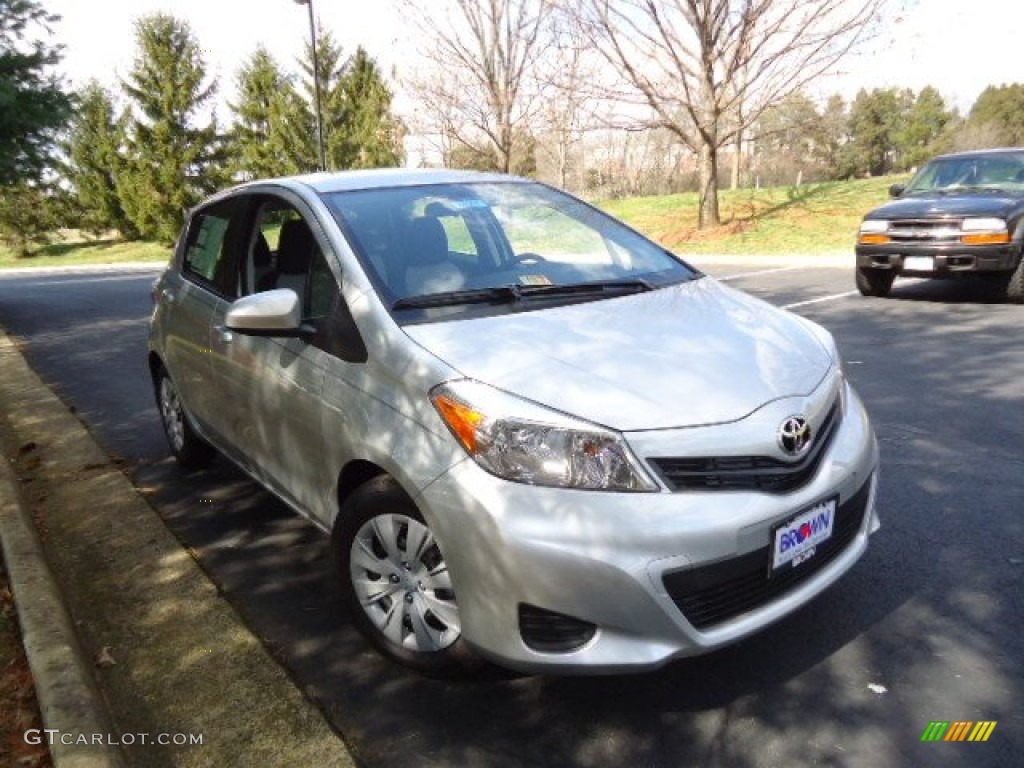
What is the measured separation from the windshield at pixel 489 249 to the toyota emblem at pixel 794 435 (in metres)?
0.99

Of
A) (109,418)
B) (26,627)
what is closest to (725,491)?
(26,627)

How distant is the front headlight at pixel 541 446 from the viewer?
2.17 metres

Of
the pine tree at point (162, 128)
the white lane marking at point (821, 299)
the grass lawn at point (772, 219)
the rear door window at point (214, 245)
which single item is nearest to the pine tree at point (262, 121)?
the pine tree at point (162, 128)

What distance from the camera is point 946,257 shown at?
28.5 ft

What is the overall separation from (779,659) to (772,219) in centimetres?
1752

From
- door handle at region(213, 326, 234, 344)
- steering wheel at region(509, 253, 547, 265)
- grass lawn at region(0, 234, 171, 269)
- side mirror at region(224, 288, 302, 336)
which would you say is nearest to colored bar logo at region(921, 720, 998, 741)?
steering wheel at region(509, 253, 547, 265)

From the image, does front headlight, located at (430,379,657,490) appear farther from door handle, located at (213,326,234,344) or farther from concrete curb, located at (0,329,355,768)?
door handle, located at (213,326,234,344)

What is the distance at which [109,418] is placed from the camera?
19.8 feet

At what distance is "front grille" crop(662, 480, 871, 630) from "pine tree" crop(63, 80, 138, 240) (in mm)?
40504

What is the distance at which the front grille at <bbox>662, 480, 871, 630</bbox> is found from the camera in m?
2.15

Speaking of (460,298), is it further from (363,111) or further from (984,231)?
(363,111)

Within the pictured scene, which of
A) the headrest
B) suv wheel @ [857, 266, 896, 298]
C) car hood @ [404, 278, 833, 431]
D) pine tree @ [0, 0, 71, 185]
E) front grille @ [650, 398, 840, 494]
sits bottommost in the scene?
suv wheel @ [857, 266, 896, 298]

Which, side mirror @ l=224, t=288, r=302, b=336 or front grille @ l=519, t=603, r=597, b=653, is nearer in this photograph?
front grille @ l=519, t=603, r=597, b=653

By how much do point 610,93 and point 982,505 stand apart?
52.5 feet
